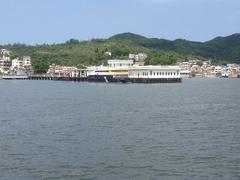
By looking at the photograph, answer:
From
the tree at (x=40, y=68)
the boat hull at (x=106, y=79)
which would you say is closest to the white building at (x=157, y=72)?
the boat hull at (x=106, y=79)

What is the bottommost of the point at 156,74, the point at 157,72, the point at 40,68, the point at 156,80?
the point at 156,80

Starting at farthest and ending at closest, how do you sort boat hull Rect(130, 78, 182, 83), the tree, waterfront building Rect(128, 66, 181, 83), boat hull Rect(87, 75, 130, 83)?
the tree → boat hull Rect(87, 75, 130, 83) → waterfront building Rect(128, 66, 181, 83) → boat hull Rect(130, 78, 182, 83)

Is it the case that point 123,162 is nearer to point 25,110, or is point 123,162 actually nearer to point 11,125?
point 11,125

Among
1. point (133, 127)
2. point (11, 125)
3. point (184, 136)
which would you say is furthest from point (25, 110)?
point (184, 136)

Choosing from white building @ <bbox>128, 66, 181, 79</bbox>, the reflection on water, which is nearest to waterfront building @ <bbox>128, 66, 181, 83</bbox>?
white building @ <bbox>128, 66, 181, 79</bbox>

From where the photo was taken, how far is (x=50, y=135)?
28469 millimetres

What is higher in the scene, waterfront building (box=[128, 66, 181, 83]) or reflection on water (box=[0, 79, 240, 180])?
waterfront building (box=[128, 66, 181, 83])

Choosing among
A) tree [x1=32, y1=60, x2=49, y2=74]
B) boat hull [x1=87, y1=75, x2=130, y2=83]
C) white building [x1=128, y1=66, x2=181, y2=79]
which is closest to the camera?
white building [x1=128, y1=66, x2=181, y2=79]

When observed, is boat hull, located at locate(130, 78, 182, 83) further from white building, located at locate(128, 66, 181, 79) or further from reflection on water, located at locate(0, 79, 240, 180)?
reflection on water, located at locate(0, 79, 240, 180)

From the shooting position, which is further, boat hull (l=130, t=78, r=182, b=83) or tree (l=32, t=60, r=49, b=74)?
tree (l=32, t=60, r=49, b=74)

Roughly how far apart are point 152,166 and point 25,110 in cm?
2629

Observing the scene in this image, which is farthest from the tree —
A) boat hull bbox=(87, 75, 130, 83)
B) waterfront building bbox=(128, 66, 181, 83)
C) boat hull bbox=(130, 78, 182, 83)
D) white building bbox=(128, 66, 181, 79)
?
boat hull bbox=(130, 78, 182, 83)

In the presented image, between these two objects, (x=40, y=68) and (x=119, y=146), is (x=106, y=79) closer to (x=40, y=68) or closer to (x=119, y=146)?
(x=40, y=68)

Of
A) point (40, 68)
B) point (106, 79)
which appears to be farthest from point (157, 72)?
point (40, 68)
